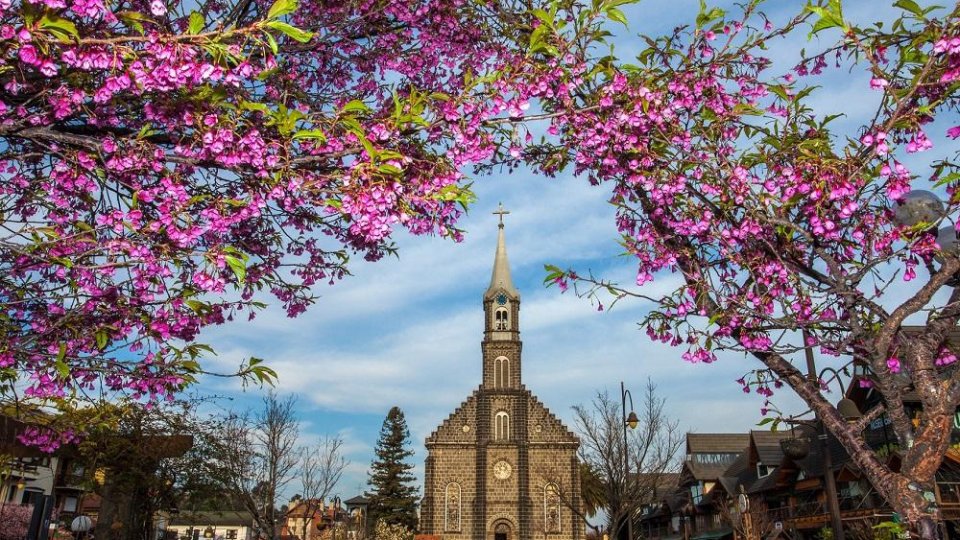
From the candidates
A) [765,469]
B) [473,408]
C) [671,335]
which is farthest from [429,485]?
[671,335]

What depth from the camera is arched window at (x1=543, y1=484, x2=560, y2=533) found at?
4456 centimetres

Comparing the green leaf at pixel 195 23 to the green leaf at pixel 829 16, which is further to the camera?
the green leaf at pixel 829 16

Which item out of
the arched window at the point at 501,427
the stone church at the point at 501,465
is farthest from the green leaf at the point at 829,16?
the arched window at the point at 501,427

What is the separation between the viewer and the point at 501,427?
47.8 meters

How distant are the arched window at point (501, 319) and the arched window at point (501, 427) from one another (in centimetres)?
642

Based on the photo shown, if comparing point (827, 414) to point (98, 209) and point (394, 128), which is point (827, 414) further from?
point (98, 209)

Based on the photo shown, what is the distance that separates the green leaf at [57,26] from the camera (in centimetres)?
322

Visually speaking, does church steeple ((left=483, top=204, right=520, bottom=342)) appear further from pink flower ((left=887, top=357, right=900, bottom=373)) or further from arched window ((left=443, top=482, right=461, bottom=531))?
pink flower ((left=887, top=357, right=900, bottom=373))

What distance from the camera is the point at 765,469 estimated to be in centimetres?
3859

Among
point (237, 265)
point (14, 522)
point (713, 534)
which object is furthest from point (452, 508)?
point (237, 265)

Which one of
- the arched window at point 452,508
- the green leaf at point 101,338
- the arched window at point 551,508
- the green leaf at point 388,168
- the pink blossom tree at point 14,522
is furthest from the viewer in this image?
the arched window at point 452,508

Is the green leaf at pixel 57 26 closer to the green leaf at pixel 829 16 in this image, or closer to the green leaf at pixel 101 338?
the green leaf at pixel 101 338

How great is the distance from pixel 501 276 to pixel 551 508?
17512 millimetres

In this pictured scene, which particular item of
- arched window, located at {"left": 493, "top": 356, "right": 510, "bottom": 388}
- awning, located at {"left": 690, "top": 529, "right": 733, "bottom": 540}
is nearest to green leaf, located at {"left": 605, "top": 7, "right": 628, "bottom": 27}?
awning, located at {"left": 690, "top": 529, "right": 733, "bottom": 540}
